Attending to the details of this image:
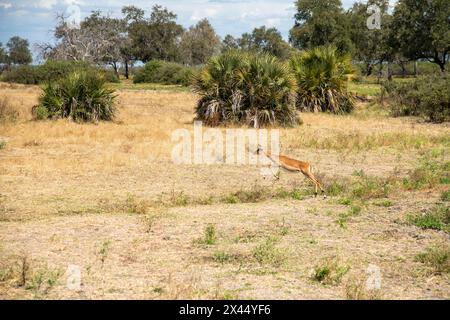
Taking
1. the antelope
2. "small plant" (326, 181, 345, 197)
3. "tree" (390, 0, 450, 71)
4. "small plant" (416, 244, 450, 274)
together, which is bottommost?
"small plant" (416, 244, 450, 274)

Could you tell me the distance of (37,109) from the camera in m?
21.1

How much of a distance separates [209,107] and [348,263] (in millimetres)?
14746

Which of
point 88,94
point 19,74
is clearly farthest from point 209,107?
point 19,74

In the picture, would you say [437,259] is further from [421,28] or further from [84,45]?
[84,45]

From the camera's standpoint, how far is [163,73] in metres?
53.5

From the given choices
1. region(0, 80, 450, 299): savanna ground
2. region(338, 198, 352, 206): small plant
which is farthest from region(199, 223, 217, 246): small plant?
region(338, 198, 352, 206): small plant

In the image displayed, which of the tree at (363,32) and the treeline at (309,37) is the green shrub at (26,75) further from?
the tree at (363,32)

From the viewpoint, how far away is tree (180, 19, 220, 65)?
85.9 meters

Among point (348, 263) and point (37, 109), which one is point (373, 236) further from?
point (37, 109)

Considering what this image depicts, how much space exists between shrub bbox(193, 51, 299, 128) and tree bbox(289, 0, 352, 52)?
1277 inches

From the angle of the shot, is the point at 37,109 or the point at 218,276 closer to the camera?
the point at 218,276

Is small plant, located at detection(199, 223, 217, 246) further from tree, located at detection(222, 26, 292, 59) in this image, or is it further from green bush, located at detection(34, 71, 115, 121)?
tree, located at detection(222, 26, 292, 59)

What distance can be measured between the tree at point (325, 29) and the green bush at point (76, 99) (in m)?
34.4
